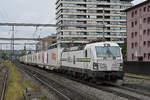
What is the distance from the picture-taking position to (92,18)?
335ft

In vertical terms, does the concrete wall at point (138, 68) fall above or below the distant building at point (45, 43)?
below

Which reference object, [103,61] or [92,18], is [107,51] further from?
[92,18]

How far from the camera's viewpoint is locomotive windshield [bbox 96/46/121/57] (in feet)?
60.9

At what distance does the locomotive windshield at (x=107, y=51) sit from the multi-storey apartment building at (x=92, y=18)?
3083 inches

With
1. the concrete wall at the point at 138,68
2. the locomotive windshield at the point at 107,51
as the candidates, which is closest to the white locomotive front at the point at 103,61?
the locomotive windshield at the point at 107,51

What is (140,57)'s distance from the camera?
5775 centimetres

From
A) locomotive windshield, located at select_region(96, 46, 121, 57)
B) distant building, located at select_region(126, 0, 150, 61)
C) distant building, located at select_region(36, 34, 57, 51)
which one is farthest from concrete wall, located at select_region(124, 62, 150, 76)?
distant building, located at select_region(126, 0, 150, 61)

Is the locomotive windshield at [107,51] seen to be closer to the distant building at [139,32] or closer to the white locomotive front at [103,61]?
the white locomotive front at [103,61]

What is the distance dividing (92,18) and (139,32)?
45.1 metres

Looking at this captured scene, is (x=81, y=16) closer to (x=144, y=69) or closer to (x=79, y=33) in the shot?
(x=79, y=33)

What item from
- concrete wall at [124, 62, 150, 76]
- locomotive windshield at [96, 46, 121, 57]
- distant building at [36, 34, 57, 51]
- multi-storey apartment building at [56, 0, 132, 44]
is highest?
multi-storey apartment building at [56, 0, 132, 44]

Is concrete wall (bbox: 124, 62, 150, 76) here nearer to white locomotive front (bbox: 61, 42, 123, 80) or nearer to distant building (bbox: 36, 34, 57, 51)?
white locomotive front (bbox: 61, 42, 123, 80)

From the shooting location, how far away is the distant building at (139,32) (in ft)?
181

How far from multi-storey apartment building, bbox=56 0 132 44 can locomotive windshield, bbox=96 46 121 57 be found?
257ft
